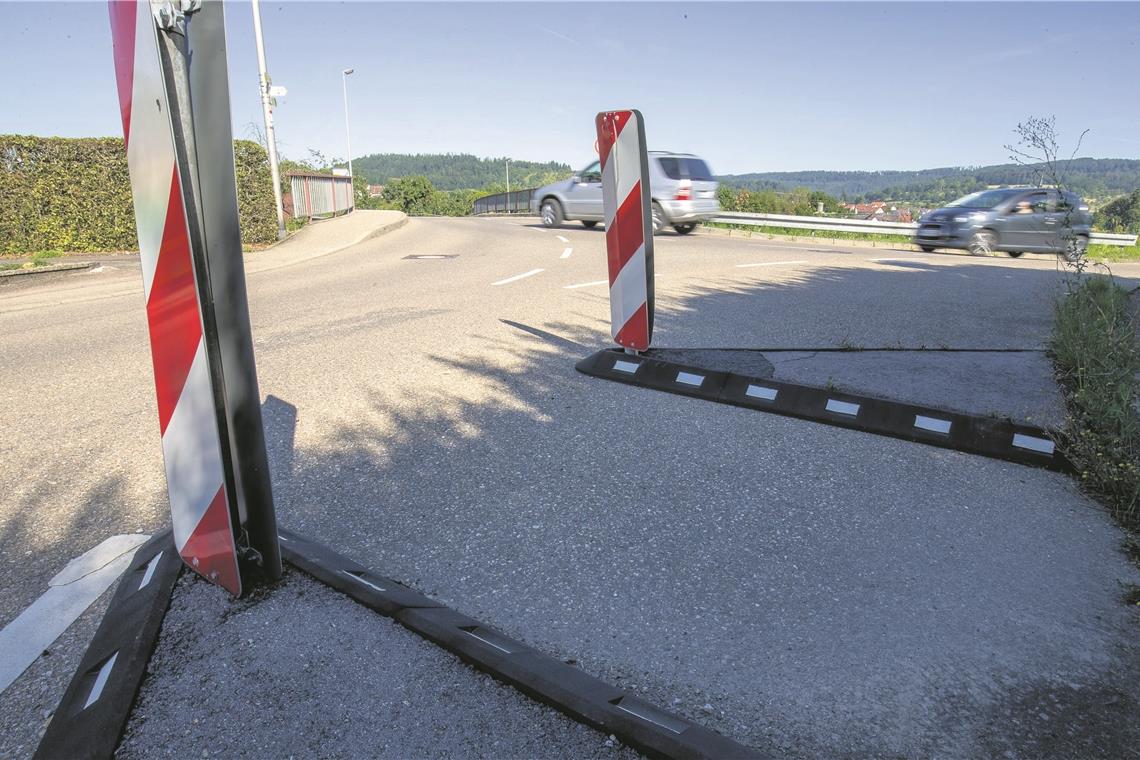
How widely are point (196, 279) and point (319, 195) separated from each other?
1122 inches

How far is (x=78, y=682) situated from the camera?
175 centimetres

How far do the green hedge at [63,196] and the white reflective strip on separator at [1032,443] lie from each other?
14.6 m

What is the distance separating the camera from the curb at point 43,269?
1102 cm

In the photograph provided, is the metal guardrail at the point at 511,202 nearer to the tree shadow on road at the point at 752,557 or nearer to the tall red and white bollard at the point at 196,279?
the tree shadow on road at the point at 752,557

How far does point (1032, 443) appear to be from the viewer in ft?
10.7

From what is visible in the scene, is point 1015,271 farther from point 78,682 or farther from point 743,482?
point 78,682

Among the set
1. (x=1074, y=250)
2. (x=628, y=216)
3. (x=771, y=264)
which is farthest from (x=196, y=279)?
(x=771, y=264)

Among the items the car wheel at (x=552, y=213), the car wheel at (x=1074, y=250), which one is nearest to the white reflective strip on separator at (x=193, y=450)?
the car wheel at (x=1074, y=250)

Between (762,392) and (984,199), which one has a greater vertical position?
(984,199)

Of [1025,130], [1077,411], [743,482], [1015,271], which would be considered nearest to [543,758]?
[743,482]

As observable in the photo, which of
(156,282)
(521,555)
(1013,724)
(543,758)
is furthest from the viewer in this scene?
(521,555)

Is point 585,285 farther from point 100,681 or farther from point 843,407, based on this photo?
point 100,681

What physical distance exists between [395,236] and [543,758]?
1995cm

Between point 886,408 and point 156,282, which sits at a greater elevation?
point 156,282
